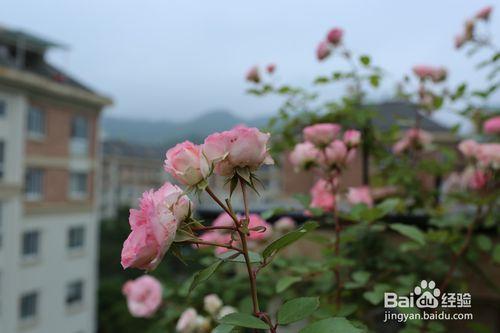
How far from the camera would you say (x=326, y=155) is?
2.93ft

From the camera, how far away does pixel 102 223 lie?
21.7m

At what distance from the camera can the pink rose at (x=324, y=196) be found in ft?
3.12

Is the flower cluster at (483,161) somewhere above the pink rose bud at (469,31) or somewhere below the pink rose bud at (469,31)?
below

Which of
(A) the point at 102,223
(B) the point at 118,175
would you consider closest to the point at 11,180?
(A) the point at 102,223

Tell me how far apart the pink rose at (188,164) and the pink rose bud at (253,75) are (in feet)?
3.39

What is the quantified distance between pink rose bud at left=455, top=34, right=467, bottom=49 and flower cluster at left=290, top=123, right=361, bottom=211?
74cm

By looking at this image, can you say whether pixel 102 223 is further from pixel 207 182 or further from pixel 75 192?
pixel 207 182

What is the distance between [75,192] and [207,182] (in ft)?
38.8

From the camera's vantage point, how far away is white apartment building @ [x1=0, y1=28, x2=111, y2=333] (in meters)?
9.22

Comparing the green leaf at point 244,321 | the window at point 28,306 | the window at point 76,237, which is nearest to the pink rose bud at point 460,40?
the green leaf at point 244,321

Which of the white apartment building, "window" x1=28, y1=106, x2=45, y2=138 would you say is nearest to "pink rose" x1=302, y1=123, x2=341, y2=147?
the white apartment building

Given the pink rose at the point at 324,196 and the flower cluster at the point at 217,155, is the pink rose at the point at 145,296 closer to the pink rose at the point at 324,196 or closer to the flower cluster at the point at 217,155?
the pink rose at the point at 324,196

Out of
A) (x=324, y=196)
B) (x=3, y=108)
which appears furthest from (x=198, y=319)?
(x=3, y=108)

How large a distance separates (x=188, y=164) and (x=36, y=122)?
1086 cm
